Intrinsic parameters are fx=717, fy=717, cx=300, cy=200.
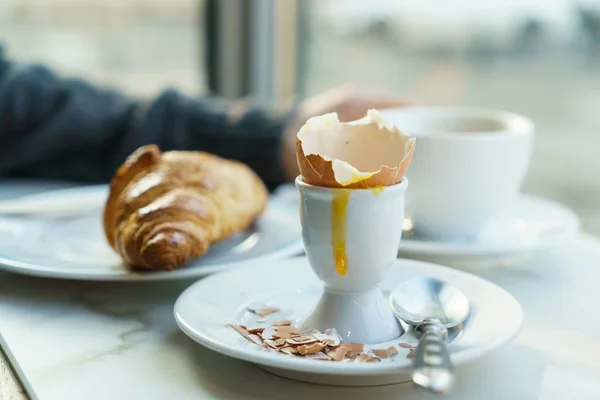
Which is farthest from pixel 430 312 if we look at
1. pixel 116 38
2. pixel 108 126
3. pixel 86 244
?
pixel 116 38

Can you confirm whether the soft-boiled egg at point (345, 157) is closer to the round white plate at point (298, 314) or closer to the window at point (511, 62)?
the round white plate at point (298, 314)

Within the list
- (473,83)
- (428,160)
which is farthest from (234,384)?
(473,83)

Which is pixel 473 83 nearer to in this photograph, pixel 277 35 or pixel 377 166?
pixel 277 35

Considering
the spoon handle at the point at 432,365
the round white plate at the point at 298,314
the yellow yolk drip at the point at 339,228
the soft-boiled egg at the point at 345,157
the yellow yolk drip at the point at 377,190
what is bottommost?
the round white plate at the point at 298,314

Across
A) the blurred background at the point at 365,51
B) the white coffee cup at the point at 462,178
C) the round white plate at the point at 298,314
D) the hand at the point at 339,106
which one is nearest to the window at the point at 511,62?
the blurred background at the point at 365,51

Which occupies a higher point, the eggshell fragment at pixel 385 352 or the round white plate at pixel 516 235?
the eggshell fragment at pixel 385 352
